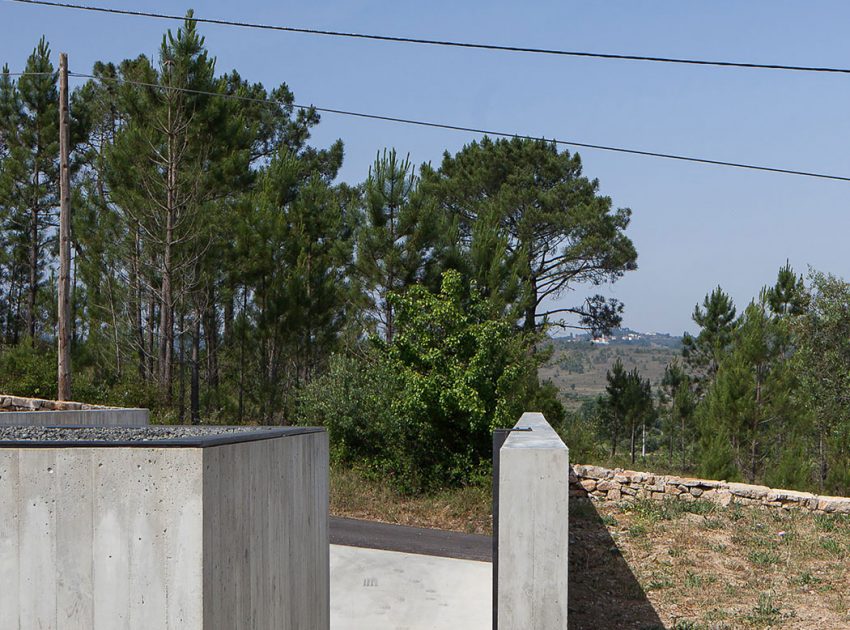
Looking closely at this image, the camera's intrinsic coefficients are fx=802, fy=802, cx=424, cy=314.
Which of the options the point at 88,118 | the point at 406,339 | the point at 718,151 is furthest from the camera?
the point at 88,118

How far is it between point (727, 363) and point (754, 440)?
2.19 m

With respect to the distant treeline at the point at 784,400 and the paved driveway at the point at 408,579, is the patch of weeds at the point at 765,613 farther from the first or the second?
the distant treeline at the point at 784,400

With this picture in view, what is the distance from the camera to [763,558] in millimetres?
10633

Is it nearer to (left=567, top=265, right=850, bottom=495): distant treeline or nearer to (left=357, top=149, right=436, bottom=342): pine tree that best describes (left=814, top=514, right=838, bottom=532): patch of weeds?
(left=567, top=265, right=850, bottom=495): distant treeline

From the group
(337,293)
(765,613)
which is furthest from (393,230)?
(765,613)

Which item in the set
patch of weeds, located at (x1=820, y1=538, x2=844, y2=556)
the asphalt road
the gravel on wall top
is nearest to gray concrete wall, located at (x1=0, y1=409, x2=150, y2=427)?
the gravel on wall top

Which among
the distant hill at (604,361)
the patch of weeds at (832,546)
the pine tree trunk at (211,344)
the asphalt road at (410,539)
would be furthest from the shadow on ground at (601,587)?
the distant hill at (604,361)

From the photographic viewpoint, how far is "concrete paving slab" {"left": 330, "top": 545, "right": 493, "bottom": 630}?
7.90m

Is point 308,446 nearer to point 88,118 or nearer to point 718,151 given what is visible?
point 718,151

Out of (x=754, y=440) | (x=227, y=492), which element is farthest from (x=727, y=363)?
(x=227, y=492)

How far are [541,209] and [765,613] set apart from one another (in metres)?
18.8

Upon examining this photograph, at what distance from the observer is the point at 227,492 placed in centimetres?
394

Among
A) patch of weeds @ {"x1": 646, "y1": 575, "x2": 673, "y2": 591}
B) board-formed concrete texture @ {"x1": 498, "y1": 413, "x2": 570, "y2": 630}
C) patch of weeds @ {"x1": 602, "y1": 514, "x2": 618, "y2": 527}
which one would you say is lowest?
patch of weeds @ {"x1": 646, "y1": 575, "x2": 673, "y2": 591}

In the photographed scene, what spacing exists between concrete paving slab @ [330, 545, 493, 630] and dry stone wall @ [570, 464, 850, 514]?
154 inches
